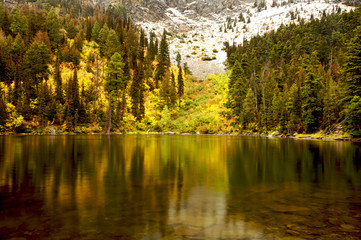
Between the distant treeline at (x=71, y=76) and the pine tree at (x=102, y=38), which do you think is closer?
the distant treeline at (x=71, y=76)

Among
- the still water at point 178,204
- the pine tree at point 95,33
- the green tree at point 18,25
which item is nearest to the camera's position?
the still water at point 178,204

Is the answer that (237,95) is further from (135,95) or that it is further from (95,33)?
(95,33)

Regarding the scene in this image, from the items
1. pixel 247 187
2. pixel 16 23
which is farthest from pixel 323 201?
pixel 16 23

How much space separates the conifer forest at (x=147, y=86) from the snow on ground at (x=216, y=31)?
33114 millimetres

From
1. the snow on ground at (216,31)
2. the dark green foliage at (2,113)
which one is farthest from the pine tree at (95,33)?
the snow on ground at (216,31)

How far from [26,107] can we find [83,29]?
4499 centimetres

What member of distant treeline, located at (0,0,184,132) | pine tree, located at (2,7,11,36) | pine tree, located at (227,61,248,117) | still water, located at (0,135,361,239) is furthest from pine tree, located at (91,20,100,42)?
still water, located at (0,135,361,239)

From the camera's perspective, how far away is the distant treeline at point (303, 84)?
127 feet

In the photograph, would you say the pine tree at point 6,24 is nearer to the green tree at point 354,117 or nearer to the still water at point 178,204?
the still water at point 178,204

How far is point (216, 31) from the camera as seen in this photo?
18388cm

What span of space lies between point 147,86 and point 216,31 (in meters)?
119

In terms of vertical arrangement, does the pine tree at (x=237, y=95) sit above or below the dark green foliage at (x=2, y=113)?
above

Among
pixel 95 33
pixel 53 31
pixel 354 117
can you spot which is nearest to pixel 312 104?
pixel 354 117

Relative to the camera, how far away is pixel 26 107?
5875 centimetres
